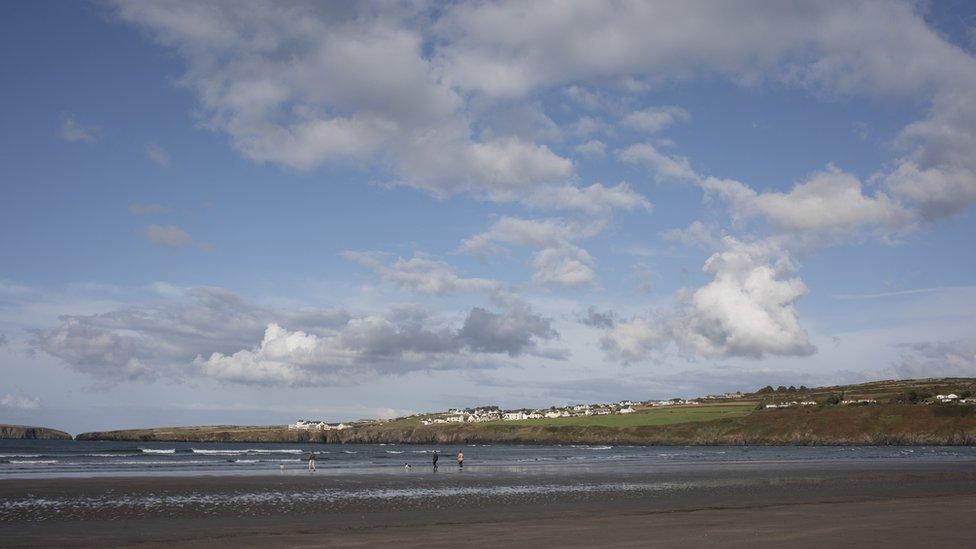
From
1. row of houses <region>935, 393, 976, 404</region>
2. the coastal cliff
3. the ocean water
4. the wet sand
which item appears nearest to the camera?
the wet sand

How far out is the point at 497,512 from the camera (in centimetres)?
3108

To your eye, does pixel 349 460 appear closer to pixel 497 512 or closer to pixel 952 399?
pixel 497 512

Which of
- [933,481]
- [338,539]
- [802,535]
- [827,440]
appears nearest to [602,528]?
[802,535]

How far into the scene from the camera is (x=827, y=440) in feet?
514

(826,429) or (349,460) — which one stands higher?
(349,460)

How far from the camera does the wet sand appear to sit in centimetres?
2186

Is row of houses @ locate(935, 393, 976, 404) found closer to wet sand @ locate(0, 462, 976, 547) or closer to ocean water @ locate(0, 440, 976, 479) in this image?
ocean water @ locate(0, 440, 976, 479)

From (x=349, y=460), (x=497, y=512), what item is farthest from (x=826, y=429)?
(x=497, y=512)

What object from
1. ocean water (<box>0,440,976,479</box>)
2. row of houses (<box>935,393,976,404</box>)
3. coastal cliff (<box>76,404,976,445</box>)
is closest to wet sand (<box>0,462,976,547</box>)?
ocean water (<box>0,440,976,479</box>)

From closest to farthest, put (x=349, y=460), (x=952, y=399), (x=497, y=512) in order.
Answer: (x=497, y=512), (x=349, y=460), (x=952, y=399)

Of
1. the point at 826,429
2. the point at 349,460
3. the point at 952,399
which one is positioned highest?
the point at 952,399

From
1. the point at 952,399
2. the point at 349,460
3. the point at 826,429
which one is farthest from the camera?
the point at 952,399

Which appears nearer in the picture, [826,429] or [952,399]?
[826,429]

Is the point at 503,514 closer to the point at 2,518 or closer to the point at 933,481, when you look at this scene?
the point at 2,518
